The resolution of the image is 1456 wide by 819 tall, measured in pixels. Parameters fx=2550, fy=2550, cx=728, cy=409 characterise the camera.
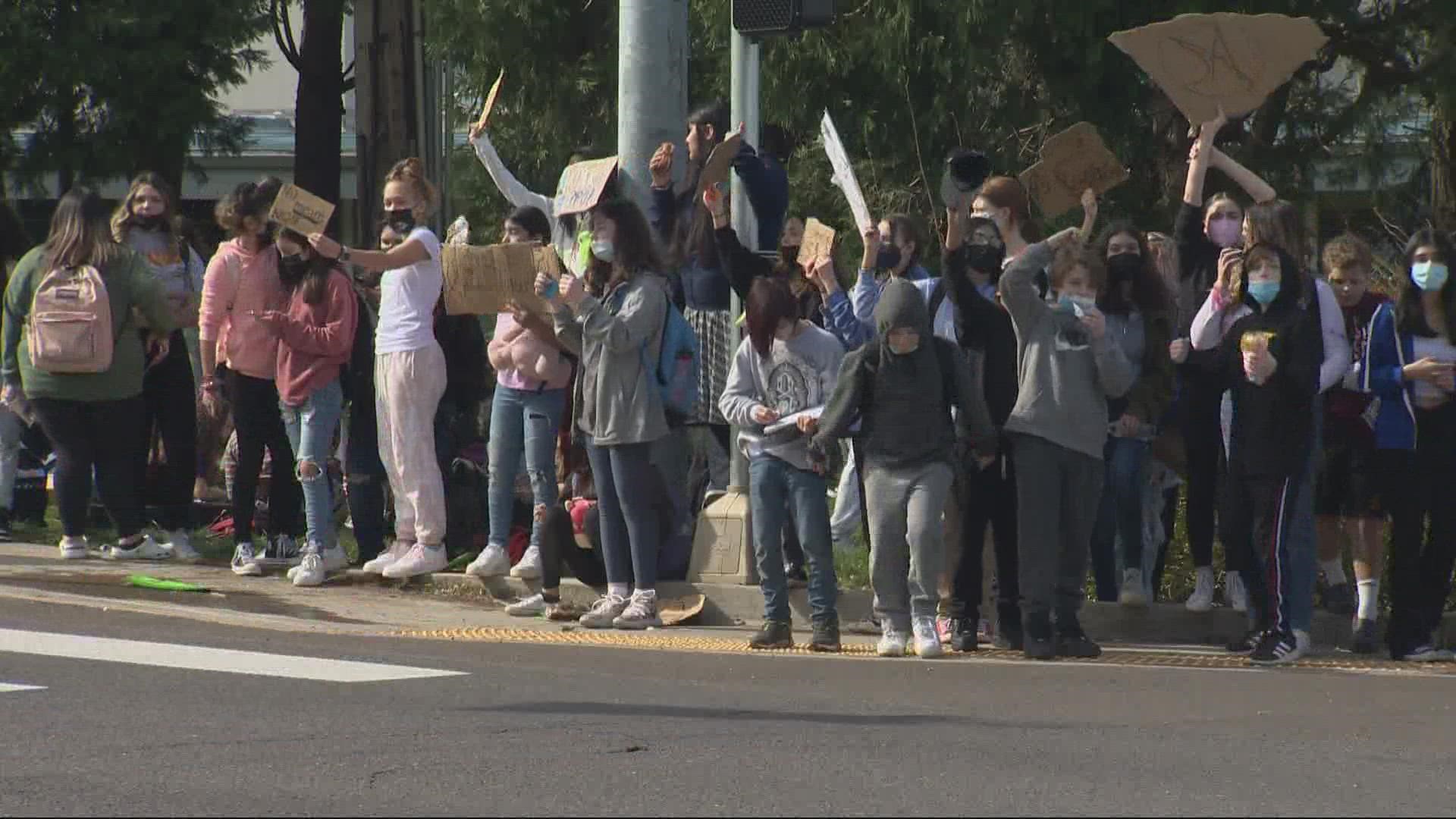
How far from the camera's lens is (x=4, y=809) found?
7.11 m

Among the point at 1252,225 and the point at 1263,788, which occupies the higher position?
the point at 1252,225

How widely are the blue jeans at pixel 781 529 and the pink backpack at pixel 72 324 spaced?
4049mm

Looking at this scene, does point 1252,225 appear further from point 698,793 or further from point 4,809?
point 4,809

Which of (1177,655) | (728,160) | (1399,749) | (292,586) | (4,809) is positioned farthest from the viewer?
(292,586)

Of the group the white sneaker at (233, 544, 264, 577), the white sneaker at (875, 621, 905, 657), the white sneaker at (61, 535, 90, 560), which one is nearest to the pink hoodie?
the white sneaker at (233, 544, 264, 577)

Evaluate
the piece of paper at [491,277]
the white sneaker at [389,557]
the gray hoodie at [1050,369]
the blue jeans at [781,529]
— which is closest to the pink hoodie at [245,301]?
the white sneaker at [389,557]

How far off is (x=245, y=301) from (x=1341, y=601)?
5752mm

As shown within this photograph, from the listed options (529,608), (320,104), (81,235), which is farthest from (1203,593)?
(320,104)

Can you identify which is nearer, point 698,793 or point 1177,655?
point 698,793

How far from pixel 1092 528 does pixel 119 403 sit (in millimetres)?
5415

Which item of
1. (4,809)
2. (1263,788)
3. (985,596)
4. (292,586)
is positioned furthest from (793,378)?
(4,809)

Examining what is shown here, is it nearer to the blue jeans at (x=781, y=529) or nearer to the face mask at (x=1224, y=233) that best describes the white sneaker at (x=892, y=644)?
the blue jeans at (x=781, y=529)

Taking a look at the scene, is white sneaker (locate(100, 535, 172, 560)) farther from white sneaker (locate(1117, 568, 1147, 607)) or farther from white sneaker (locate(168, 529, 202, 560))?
white sneaker (locate(1117, 568, 1147, 607))

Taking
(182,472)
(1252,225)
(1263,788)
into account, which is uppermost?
(1252,225)
